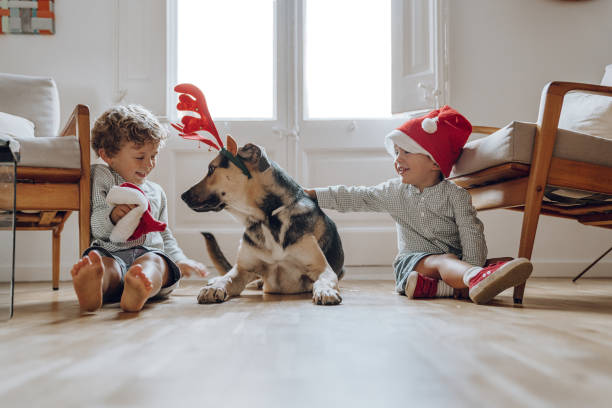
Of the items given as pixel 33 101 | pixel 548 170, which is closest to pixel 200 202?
pixel 548 170

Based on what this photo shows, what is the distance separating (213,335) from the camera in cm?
99

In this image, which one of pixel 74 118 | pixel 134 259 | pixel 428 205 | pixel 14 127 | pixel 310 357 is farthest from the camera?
pixel 14 127

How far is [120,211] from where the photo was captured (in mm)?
1480

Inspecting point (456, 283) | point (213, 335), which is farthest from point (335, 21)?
point (213, 335)

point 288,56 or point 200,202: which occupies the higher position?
point 288,56

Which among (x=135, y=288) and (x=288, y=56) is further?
(x=288, y=56)

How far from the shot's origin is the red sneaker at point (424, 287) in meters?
1.62

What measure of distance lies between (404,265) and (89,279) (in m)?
1.04

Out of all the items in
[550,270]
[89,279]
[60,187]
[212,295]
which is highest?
[60,187]

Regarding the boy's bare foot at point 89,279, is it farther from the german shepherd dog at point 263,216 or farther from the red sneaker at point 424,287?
the red sneaker at point 424,287

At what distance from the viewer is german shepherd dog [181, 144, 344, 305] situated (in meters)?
1.69

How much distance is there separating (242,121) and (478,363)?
234cm

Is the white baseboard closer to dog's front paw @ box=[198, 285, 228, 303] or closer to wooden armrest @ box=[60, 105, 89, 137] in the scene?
wooden armrest @ box=[60, 105, 89, 137]

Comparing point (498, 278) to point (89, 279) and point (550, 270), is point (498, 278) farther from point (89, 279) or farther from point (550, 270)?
point (550, 270)
